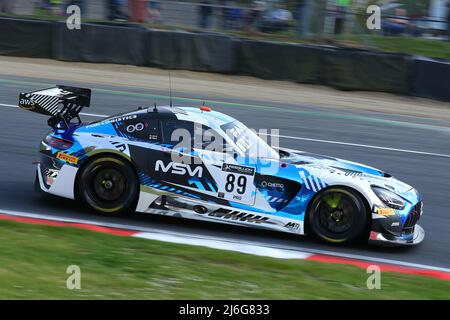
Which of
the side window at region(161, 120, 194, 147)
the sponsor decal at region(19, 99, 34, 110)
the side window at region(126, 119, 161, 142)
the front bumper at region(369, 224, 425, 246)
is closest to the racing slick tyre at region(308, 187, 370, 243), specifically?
the front bumper at region(369, 224, 425, 246)

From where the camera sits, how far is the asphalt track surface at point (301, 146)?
8633 millimetres

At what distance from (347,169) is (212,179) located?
1.58m

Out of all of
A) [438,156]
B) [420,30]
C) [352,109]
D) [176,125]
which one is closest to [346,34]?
[420,30]

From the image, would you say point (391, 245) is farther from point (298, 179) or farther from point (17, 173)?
point (17, 173)

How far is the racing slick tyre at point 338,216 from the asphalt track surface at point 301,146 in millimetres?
146

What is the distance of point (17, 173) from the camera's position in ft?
34.5

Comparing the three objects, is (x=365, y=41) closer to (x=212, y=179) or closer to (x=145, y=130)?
(x=145, y=130)

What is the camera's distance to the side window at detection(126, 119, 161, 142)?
28.6ft

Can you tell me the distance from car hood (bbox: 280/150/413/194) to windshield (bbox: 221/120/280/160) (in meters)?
0.20

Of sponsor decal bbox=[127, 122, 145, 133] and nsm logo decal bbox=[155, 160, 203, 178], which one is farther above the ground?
sponsor decal bbox=[127, 122, 145, 133]

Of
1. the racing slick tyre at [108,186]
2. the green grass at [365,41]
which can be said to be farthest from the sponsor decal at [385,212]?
the green grass at [365,41]

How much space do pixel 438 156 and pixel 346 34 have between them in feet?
28.6
